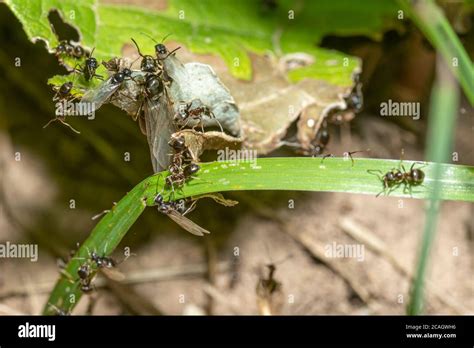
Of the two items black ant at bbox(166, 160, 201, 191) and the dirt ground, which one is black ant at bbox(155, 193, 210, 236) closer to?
black ant at bbox(166, 160, 201, 191)

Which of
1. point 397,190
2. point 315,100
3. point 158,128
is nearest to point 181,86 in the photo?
point 158,128

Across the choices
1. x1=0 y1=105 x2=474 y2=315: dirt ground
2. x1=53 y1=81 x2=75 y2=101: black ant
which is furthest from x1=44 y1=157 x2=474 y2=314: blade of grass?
x1=0 y1=105 x2=474 y2=315: dirt ground

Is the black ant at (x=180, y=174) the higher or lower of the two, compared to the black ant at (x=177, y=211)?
higher

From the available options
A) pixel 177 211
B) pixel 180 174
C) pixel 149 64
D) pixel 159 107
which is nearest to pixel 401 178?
pixel 180 174

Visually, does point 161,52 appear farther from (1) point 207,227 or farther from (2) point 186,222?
(1) point 207,227

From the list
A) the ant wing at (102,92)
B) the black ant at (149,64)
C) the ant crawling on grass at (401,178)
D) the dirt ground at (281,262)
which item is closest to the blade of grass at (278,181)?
the ant crawling on grass at (401,178)

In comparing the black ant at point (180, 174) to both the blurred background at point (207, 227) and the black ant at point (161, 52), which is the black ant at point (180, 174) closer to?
the black ant at point (161, 52)

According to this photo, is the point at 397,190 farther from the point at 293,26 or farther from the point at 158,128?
the point at 293,26
